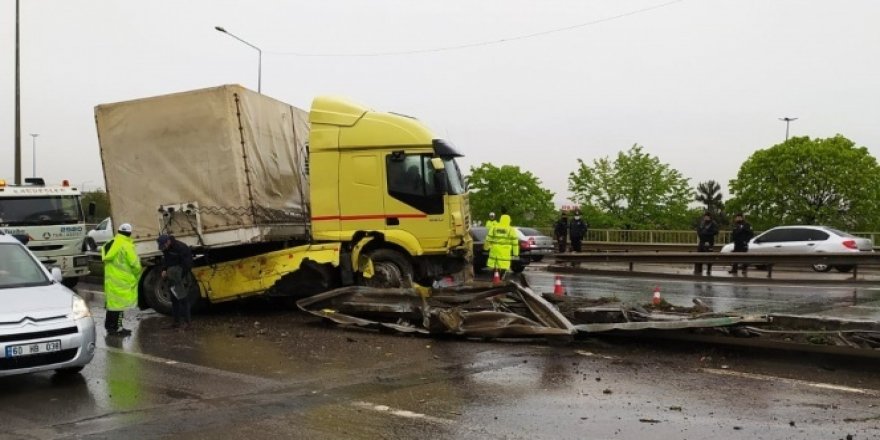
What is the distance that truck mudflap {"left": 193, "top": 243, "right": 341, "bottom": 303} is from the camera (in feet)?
39.3

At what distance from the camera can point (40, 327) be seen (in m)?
6.89

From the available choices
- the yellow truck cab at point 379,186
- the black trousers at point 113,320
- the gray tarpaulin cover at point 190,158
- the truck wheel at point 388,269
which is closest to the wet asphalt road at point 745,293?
the yellow truck cab at point 379,186

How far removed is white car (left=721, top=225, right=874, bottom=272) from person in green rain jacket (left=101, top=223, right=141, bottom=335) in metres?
17.3

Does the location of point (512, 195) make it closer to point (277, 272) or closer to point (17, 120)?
point (17, 120)

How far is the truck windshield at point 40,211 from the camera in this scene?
52.3 ft

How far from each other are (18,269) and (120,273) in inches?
92.7

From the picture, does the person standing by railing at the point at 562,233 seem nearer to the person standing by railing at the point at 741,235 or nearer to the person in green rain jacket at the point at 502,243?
the person standing by railing at the point at 741,235

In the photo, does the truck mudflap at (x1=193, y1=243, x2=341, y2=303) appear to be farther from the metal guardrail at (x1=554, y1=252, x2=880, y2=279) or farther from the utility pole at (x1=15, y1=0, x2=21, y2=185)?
the utility pole at (x1=15, y1=0, x2=21, y2=185)

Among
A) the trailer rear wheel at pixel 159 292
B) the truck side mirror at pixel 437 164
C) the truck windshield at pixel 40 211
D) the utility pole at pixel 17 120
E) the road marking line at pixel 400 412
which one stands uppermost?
the utility pole at pixel 17 120

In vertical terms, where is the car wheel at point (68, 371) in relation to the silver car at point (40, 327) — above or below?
below

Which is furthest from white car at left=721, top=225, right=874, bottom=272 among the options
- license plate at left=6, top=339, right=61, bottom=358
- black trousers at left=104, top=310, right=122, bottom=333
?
license plate at left=6, top=339, right=61, bottom=358

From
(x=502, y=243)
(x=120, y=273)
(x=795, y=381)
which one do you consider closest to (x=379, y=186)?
(x=120, y=273)

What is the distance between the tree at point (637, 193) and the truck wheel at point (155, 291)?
48.7m

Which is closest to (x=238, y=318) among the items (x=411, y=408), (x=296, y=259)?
(x=296, y=259)
